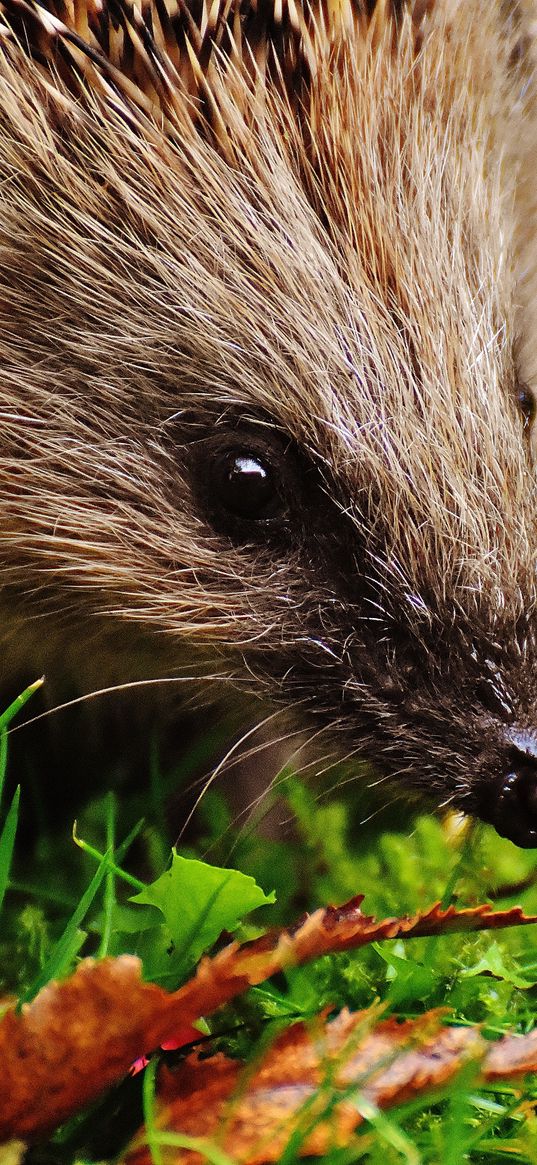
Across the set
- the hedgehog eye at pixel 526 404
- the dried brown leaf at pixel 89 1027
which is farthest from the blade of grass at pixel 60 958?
the hedgehog eye at pixel 526 404

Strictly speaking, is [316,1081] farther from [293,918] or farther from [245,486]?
[245,486]

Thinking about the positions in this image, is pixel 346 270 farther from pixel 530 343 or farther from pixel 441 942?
pixel 441 942

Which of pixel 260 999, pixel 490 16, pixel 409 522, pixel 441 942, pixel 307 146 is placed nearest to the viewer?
pixel 260 999

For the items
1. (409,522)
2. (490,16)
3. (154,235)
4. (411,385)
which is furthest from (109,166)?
(490,16)

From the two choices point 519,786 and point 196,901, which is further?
point 519,786

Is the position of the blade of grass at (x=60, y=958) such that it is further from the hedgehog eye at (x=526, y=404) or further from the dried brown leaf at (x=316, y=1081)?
the hedgehog eye at (x=526, y=404)

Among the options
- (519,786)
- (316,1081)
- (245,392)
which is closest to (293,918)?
(519,786)
